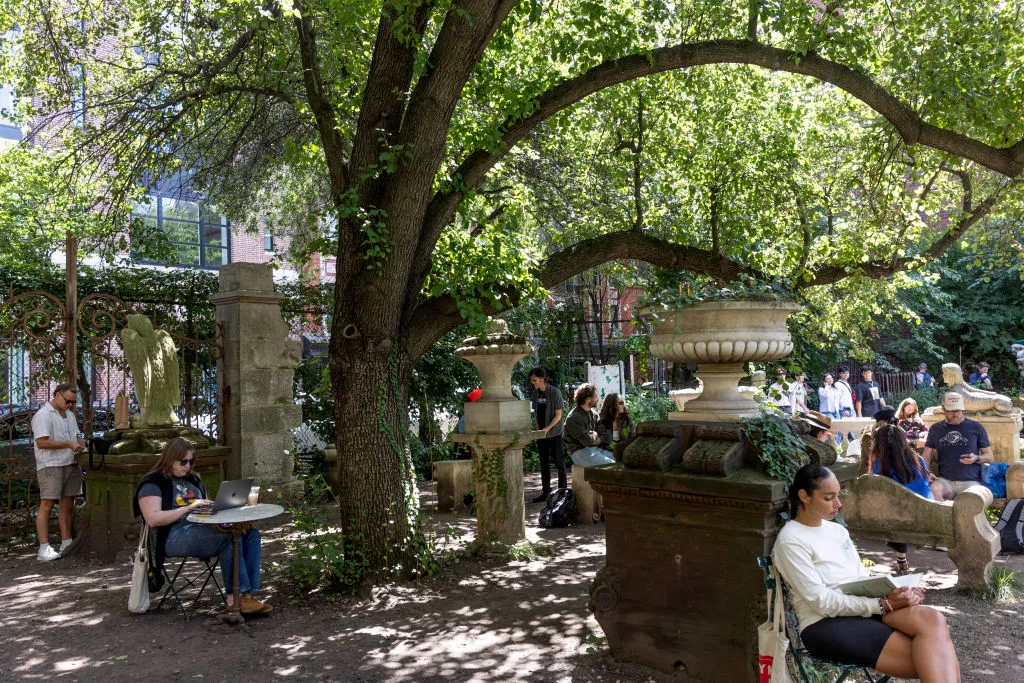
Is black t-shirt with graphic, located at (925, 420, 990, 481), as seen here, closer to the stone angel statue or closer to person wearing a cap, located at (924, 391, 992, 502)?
person wearing a cap, located at (924, 391, 992, 502)

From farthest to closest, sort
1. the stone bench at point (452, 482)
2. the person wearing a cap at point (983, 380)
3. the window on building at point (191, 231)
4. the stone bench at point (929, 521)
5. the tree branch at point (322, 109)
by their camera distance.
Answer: the window on building at point (191, 231), the person wearing a cap at point (983, 380), the stone bench at point (452, 482), the tree branch at point (322, 109), the stone bench at point (929, 521)

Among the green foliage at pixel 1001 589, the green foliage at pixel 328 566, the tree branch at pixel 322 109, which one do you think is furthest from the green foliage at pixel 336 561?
the green foliage at pixel 1001 589

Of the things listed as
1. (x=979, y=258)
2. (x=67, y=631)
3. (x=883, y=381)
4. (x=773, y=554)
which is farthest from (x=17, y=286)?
(x=883, y=381)

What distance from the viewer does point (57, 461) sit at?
836 centimetres

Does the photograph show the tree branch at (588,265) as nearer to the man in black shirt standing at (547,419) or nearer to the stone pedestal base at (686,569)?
the stone pedestal base at (686,569)

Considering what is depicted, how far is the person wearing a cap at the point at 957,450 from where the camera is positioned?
7.89m

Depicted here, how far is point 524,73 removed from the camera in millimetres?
10320

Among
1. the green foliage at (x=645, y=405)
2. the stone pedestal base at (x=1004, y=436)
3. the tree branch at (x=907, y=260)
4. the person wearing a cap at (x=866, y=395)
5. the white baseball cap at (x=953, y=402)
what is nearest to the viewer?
the white baseball cap at (x=953, y=402)

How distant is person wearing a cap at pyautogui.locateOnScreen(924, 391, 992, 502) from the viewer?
25.9ft

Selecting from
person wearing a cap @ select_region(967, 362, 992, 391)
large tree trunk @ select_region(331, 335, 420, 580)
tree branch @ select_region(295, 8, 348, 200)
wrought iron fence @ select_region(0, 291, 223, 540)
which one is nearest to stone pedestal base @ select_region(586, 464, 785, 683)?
large tree trunk @ select_region(331, 335, 420, 580)

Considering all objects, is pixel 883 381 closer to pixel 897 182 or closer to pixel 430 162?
pixel 897 182

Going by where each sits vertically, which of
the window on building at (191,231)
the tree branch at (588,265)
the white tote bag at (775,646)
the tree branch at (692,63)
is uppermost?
the window on building at (191,231)

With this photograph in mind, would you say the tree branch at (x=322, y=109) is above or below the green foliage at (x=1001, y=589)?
above

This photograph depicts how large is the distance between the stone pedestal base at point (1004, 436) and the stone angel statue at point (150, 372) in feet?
29.5
